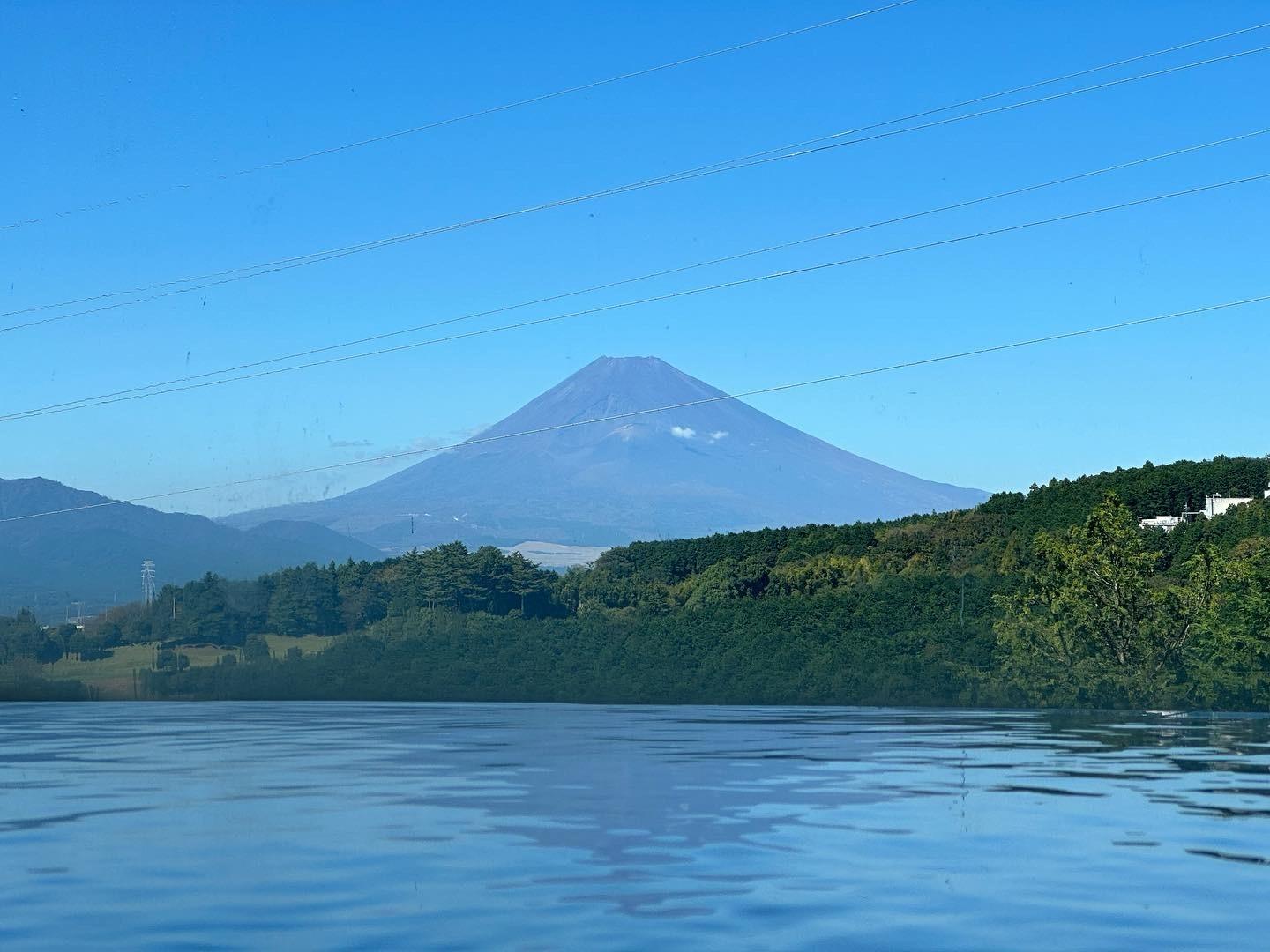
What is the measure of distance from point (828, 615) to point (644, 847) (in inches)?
3882

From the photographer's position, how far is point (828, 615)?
131 m

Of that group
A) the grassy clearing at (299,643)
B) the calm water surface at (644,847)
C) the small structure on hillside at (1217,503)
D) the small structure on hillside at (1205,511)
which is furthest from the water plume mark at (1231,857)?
the grassy clearing at (299,643)

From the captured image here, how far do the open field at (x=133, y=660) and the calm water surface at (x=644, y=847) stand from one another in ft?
344

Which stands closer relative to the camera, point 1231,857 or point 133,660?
point 1231,857

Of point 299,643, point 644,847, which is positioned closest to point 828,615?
point 299,643

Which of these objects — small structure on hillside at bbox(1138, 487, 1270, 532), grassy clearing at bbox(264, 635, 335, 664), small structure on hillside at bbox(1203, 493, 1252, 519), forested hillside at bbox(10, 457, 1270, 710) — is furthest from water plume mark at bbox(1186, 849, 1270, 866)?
grassy clearing at bbox(264, 635, 335, 664)

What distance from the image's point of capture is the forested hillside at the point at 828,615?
103 m

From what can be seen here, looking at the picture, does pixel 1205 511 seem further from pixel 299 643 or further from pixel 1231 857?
pixel 1231 857

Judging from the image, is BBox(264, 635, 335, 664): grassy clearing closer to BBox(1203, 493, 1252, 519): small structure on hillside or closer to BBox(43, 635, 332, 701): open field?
BBox(43, 635, 332, 701): open field

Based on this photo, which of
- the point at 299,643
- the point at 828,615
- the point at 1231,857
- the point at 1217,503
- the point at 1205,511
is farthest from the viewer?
the point at 299,643

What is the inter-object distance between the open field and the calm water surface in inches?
4128

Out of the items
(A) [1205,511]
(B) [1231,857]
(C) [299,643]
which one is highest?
(A) [1205,511]

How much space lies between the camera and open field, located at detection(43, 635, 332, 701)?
557 feet

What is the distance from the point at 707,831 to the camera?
36125mm
